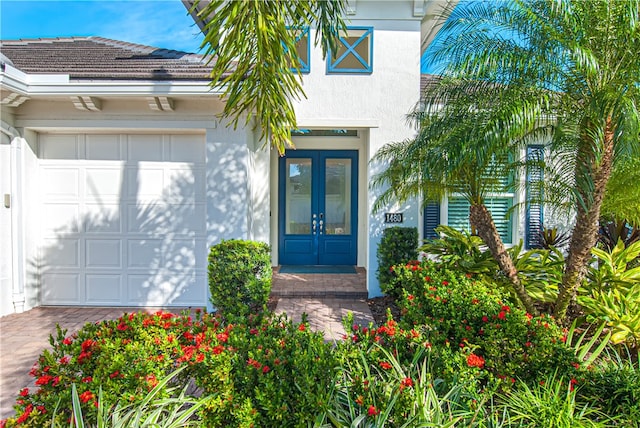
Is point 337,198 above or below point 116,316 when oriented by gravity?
above

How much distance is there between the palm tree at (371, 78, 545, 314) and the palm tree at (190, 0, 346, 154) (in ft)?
6.26

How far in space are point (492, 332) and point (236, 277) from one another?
3884 millimetres

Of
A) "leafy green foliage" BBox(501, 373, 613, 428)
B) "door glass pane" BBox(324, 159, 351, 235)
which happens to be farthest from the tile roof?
"leafy green foliage" BBox(501, 373, 613, 428)

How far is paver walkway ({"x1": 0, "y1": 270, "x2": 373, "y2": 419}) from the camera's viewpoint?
4.26m

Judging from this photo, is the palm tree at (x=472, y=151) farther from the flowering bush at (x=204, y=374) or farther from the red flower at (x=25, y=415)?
the red flower at (x=25, y=415)

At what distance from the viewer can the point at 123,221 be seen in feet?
21.7

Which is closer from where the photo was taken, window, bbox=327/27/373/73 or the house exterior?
the house exterior

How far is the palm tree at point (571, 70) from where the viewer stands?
3.69m

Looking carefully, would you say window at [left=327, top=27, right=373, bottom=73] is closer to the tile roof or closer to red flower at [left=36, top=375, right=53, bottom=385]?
the tile roof

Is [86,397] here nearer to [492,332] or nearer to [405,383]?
[405,383]

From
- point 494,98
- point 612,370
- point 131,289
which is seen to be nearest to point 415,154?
point 494,98

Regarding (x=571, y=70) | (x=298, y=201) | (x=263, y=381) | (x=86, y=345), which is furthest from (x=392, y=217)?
(x=86, y=345)

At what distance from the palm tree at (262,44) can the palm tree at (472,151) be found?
1.91m

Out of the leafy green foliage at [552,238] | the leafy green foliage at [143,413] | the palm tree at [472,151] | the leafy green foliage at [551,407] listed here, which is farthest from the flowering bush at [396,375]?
the leafy green foliage at [552,238]
